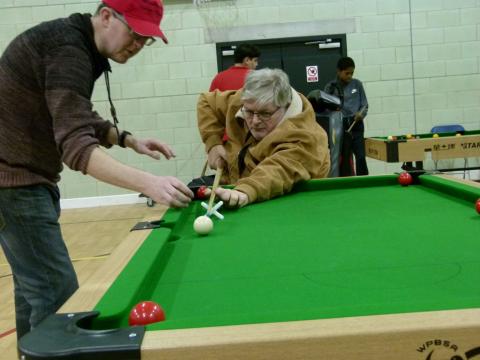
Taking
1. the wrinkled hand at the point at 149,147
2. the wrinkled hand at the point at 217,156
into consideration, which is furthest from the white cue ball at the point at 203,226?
the wrinkled hand at the point at 217,156

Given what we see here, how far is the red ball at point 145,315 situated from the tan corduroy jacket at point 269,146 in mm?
1313

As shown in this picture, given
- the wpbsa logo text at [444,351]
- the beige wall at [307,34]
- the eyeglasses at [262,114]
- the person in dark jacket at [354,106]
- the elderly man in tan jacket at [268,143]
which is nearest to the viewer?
the wpbsa logo text at [444,351]

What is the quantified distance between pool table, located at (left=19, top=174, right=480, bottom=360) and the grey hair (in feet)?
2.32

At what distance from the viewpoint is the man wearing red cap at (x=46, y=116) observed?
143cm

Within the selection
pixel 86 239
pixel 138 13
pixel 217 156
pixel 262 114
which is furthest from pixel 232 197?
pixel 86 239

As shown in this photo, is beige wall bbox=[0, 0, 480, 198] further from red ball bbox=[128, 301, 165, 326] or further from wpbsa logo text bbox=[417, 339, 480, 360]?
wpbsa logo text bbox=[417, 339, 480, 360]

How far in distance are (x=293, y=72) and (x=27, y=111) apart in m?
5.31

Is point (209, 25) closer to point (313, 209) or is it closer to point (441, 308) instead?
point (313, 209)

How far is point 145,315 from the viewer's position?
912mm

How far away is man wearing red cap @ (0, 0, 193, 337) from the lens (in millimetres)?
1429

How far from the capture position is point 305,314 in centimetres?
83

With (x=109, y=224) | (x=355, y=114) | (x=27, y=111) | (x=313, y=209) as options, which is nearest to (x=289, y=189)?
(x=313, y=209)

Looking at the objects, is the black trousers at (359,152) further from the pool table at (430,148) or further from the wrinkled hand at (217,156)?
the wrinkled hand at (217,156)

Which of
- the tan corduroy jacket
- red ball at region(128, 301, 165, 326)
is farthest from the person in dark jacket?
red ball at region(128, 301, 165, 326)
